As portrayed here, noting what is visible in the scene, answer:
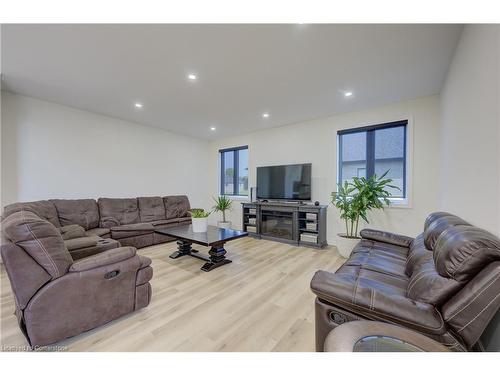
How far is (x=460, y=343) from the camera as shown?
961mm

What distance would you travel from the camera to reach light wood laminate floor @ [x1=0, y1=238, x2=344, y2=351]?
1.53m

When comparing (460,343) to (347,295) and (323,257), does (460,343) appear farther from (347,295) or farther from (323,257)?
(323,257)

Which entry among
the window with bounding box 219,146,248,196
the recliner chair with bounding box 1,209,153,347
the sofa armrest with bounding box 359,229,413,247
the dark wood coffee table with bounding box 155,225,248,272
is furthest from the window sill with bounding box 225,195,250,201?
the recliner chair with bounding box 1,209,153,347

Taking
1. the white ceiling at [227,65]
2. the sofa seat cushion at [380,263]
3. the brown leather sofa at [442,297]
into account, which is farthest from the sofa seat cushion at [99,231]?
the sofa seat cushion at [380,263]

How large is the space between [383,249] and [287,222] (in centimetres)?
224

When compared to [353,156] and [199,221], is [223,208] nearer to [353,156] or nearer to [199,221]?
[199,221]

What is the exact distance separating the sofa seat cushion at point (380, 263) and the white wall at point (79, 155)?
459cm

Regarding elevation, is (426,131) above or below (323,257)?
above

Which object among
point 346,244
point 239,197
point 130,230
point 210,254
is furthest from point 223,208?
point 346,244

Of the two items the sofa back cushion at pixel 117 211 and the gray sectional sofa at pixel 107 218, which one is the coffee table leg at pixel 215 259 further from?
the sofa back cushion at pixel 117 211

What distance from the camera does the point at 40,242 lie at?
1407 millimetres
